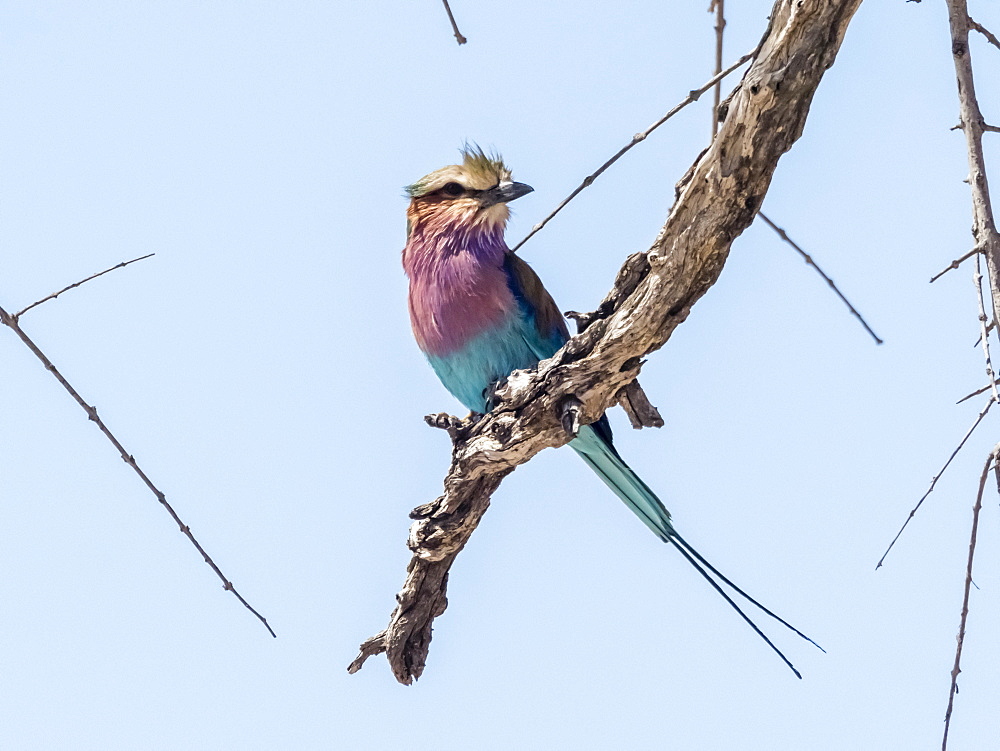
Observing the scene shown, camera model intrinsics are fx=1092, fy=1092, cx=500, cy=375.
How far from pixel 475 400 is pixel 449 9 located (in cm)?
191

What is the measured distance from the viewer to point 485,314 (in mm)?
3916

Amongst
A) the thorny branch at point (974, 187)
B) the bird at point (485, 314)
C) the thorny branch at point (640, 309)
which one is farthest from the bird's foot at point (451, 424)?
the thorny branch at point (974, 187)

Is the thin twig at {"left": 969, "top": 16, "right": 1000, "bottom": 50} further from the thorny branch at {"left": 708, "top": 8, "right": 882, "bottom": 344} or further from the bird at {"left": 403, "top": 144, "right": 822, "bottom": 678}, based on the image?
the bird at {"left": 403, "top": 144, "right": 822, "bottom": 678}

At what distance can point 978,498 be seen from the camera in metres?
2.35

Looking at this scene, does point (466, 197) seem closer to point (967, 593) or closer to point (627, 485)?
point (627, 485)

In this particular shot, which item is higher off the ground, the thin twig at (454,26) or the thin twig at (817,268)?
the thin twig at (454,26)

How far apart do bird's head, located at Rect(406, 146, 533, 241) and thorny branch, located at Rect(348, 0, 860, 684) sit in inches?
44.4

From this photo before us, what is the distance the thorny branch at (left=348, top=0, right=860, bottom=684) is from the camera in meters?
2.26

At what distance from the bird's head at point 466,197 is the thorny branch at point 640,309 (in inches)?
44.4

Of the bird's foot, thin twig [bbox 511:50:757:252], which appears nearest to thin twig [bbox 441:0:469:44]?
thin twig [bbox 511:50:757:252]

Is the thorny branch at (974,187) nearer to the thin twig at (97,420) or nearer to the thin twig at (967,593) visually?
the thin twig at (967,593)

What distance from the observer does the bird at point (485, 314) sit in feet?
12.8

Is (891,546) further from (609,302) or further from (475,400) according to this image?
(475,400)

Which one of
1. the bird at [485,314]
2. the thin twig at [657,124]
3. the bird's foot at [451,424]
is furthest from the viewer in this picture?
the bird at [485,314]
